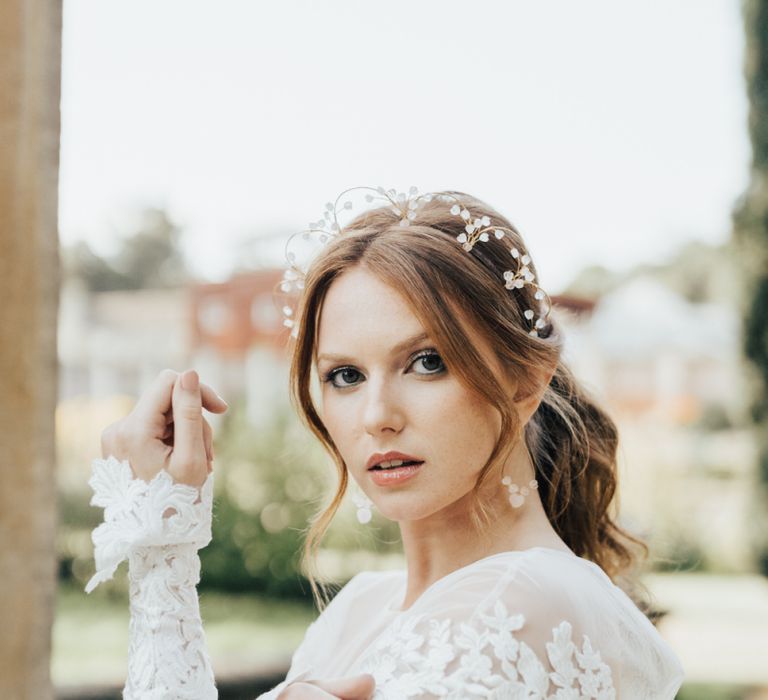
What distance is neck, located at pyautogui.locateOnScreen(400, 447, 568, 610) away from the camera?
1620mm

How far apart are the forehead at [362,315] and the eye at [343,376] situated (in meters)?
0.04

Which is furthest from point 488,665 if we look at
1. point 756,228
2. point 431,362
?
point 756,228

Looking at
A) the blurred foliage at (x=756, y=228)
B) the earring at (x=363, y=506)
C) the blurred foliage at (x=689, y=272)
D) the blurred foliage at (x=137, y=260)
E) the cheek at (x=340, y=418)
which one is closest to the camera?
the cheek at (x=340, y=418)

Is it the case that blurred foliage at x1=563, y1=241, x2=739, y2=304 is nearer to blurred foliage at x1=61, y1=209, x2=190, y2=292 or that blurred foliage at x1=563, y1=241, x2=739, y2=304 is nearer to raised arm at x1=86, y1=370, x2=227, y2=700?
blurred foliage at x1=61, y1=209, x2=190, y2=292

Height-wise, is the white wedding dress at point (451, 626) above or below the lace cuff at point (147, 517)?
below

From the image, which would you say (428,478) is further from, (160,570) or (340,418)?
(160,570)

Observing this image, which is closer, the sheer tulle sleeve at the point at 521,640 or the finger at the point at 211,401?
the sheer tulle sleeve at the point at 521,640

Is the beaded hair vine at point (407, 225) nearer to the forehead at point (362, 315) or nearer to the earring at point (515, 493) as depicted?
the forehead at point (362, 315)

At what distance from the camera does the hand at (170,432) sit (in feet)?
5.09

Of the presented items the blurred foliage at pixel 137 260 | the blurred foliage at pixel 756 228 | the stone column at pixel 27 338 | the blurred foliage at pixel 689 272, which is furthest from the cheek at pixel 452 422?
the blurred foliage at pixel 689 272

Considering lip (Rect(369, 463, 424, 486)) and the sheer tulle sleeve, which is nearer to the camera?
the sheer tulle sleeve

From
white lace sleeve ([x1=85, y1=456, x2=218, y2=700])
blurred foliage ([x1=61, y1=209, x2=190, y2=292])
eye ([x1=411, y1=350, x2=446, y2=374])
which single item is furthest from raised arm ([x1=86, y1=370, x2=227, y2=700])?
blurred foliage ([x1=61, y1=209, x2=190, y2=292])

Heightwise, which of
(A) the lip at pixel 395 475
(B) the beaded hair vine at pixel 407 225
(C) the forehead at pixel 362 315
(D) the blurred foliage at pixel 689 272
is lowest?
(D) the blurred foliage at pixel 689 272

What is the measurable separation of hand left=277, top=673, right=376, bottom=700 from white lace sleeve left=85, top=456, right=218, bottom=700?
0.17 metres
